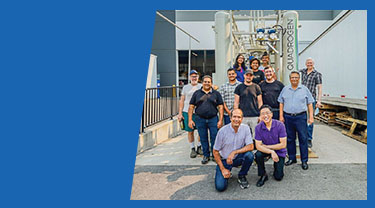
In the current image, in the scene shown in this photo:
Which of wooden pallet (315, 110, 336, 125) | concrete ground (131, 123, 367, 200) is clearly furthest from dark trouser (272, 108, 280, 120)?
wooden pallet (315, 110, 336, 125)

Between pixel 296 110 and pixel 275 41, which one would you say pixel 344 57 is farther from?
pixel 296 110

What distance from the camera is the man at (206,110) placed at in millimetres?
3766

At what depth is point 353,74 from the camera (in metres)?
3.92

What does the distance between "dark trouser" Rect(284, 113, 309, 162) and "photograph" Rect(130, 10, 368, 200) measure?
0.01 m

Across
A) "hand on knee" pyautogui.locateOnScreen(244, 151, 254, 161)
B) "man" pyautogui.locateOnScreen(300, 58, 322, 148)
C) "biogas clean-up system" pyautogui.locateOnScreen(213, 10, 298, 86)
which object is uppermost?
"biogas clean-up system" pyautogui.locateOnScreen(213, 10, 298, 86)

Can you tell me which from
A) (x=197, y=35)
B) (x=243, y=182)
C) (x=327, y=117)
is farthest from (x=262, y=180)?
(x=327, y=117)

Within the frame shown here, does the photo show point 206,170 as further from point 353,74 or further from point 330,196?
point 353,74

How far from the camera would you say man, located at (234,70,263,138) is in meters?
3.60

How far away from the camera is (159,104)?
231 inches

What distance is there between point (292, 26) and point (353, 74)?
3.86 ft

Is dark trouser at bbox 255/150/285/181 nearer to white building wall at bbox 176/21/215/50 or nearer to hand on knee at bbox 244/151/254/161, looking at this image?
hand on knee at bbox 244/151/254/161

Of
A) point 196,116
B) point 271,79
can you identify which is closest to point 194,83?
point 196,116

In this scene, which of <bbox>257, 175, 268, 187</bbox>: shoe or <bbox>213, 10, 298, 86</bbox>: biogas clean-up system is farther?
<bbox>213, 10, 298, 86</bbox>: biogas clean-up system

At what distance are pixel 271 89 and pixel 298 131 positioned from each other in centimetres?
69
